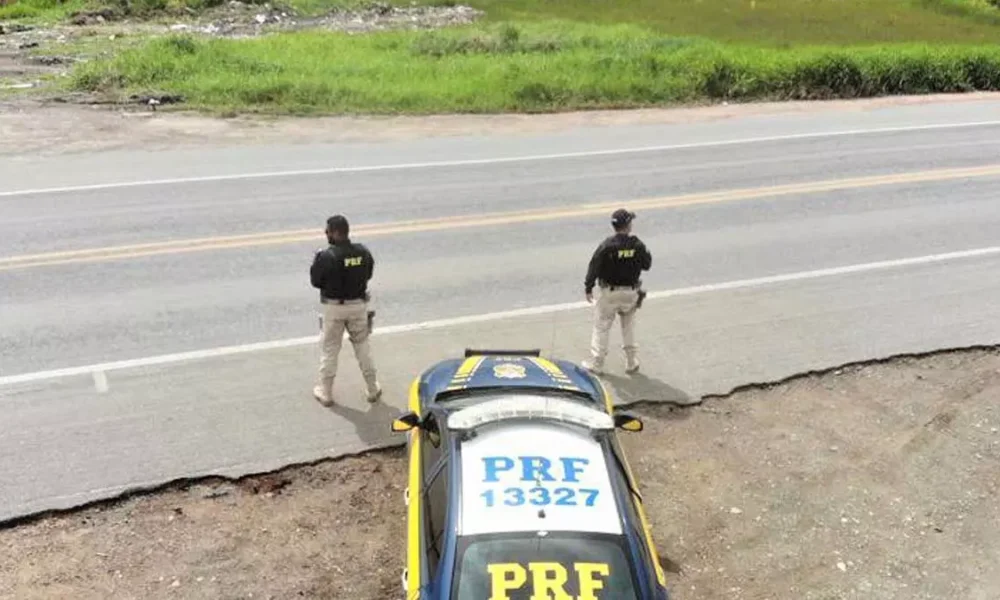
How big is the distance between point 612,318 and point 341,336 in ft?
8.60

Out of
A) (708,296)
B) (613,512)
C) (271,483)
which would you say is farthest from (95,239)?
(613,512)

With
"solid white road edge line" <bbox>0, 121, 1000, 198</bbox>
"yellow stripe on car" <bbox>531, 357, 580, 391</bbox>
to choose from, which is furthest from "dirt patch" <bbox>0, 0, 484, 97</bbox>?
"yellow stripe on car" <bbox>531, 357, 580, 391</bbox>

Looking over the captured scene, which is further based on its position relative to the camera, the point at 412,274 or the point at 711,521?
the point at 412,274

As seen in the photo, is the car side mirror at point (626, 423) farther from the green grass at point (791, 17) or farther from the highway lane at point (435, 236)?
the green grass at point (791, 17)

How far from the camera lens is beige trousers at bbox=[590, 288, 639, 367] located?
904 cm

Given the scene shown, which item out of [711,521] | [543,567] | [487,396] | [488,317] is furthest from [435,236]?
[543,567]

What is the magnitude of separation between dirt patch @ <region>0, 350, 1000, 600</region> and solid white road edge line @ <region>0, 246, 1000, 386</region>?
2.15 metres

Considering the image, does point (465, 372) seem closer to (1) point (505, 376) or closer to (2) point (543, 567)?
(1) point (505, 376)

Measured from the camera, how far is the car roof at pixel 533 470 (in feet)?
16.8

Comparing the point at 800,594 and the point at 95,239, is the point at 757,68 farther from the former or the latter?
the point at 800,594

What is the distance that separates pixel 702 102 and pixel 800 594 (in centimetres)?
1789

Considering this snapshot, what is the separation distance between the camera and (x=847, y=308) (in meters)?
11.2

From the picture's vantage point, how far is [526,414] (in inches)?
223

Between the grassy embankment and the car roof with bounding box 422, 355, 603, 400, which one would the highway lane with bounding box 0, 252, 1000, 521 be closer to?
the car roof with bounding box 422, 355, 603, 400
